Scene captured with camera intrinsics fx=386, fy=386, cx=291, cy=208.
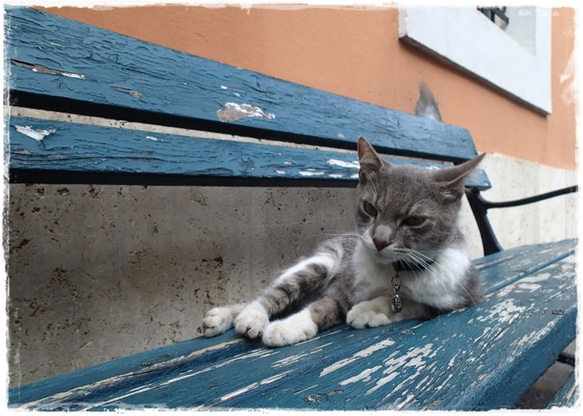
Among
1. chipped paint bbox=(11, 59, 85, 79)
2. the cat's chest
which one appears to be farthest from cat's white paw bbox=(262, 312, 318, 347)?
chipped paint bbox=(11, 59, 85, 79)

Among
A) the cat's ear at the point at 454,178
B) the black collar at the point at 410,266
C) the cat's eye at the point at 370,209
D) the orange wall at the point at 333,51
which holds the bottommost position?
the black collar at the point at 410,266

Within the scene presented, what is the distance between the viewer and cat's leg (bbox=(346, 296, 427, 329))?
3.06ft

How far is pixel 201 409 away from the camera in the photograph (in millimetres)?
572

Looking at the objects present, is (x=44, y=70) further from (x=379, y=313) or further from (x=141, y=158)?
(x=379, y=313)

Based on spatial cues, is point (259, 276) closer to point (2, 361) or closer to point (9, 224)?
point (9, 224)

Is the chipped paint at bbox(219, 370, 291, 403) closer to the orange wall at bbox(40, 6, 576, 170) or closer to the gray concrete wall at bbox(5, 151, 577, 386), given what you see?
the gray concrete wall at bbox(5, 151, 577, 386)

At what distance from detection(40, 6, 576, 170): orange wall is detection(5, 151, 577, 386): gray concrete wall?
48cm

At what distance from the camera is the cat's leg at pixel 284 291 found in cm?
89

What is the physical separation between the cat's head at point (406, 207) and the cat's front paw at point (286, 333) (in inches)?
10.3

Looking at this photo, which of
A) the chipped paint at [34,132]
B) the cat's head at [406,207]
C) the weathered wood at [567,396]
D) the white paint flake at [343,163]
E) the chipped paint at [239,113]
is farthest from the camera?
the white paint flake at [343,163]

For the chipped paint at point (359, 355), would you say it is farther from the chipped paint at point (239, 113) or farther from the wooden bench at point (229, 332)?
the chipped paint at point (239, 113)

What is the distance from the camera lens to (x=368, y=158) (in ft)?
3.50

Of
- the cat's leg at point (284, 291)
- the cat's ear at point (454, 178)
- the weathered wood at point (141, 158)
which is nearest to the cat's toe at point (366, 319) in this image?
the cat's leg at point (284, 291)

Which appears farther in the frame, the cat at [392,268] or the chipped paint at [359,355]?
the cat at [392,268]
